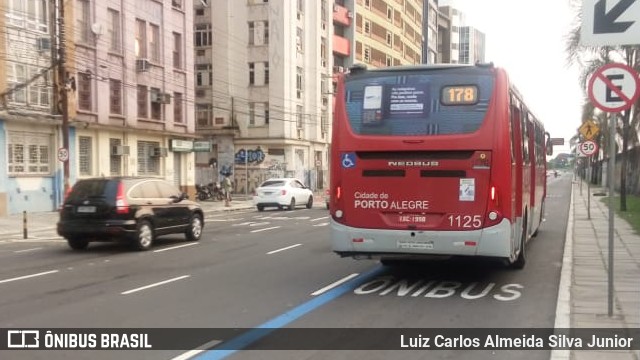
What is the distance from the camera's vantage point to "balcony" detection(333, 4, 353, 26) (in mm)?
61500

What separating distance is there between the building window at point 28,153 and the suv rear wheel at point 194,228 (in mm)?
12240

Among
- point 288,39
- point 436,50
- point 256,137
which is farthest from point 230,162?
point 436,50

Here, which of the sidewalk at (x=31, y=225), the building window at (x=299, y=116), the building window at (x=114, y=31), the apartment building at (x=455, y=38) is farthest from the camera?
the apartment building at (x=455, y=38)

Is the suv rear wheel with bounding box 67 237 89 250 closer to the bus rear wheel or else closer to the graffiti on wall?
the bus rear wheel

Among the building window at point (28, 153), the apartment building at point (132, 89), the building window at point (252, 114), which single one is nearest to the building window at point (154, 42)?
the apartment building at point (132, 89)

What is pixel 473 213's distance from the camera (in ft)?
29.2

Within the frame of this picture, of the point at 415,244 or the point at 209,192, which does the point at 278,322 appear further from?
the point at 209,192

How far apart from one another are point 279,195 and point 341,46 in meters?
35.3

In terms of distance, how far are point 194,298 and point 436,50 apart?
354 feet

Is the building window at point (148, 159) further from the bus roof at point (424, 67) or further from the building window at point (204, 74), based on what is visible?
the bus roof at point (424, 67)

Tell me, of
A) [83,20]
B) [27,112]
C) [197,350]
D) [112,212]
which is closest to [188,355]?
[197,350]

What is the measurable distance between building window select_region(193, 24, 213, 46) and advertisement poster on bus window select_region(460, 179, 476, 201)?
46218 mm

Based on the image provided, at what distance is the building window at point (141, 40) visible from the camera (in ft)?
111

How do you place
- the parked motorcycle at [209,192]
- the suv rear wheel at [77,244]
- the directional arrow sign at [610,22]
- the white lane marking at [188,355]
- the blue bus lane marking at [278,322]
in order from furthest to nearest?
the parked motorcycle at [209,192], the suv rear wheel at [77,244], the directional arrow sign at [610,22], the blue bus lane marking at [278,322], the white lane marking at [188,355]
